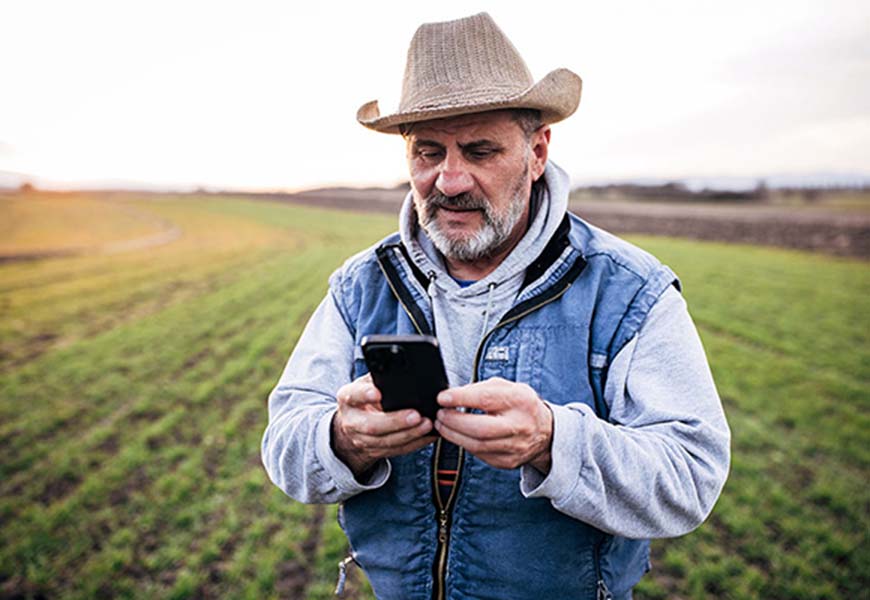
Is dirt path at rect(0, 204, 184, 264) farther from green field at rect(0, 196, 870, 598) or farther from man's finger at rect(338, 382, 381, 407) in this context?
man's finger at rect(338, 382, 381, 407)

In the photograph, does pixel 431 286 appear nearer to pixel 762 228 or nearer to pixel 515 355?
pixel 515 355

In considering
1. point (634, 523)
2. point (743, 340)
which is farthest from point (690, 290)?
point (634, 523)

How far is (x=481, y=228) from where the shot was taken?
1988 mm

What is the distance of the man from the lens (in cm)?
141

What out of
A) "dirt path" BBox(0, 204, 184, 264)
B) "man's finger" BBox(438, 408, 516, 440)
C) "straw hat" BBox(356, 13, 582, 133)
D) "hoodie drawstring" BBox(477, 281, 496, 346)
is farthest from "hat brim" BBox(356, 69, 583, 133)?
"dirt path" BBox(0, 204, 184, 264)

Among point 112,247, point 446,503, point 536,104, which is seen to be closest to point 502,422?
point 446,503

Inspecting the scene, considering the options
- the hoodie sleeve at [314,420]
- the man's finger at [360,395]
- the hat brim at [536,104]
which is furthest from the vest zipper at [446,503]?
the hat brim at [536,104]

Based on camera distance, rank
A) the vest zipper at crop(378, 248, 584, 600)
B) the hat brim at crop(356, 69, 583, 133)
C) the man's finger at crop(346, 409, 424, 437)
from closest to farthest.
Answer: the man's finger at crop(346, 409, 424, 437)
the vest zipper at crop(378, 248, 584, 600)
the hat brim at crop(356, 69, 583, 133)

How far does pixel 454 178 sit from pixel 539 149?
1.53 ft

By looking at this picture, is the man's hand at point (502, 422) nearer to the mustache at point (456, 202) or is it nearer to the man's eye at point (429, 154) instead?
the mustache at point (456, 202)

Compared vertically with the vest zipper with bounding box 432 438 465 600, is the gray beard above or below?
above

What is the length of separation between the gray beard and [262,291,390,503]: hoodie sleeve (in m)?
0.53

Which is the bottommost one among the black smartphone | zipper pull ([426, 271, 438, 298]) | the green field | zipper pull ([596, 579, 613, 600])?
the green field

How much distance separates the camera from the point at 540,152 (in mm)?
2176
